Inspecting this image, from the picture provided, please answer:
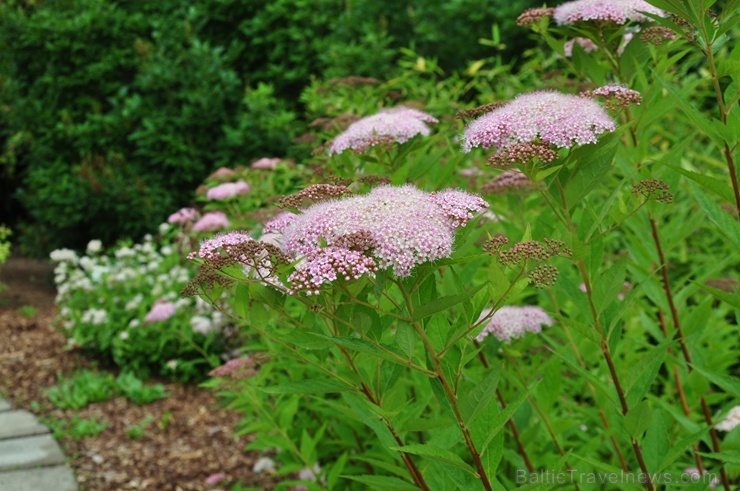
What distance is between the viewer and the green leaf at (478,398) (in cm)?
123

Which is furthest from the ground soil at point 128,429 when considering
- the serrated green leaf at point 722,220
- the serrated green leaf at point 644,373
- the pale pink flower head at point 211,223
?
the serrated green leaf at point 722,220

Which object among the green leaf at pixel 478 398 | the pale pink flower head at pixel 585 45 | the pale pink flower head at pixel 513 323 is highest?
the pale pink flower head at pixel 585 45

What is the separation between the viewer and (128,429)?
3.95 m

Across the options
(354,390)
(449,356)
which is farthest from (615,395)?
(354,390)

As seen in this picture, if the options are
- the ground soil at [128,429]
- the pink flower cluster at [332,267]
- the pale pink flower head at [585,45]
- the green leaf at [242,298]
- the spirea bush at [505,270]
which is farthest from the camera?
the ground soil at [128,429]

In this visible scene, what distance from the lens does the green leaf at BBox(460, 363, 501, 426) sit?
1226mm

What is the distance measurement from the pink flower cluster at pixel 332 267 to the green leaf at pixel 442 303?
10cm

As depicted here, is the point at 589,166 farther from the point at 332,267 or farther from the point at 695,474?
the point at 695,474

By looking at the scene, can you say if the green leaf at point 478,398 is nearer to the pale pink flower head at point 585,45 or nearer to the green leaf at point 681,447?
the green leaf at point 681,447

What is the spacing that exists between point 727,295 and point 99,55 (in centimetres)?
640

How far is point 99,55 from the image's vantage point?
22.1ft

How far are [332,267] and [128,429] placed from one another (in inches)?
126

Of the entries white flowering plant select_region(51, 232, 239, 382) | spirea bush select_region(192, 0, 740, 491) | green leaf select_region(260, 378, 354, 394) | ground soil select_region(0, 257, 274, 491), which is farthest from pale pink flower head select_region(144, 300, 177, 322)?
green leaf select_region(260, 378, 354, 394)

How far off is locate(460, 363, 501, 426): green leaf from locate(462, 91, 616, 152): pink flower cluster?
1.31 ft
